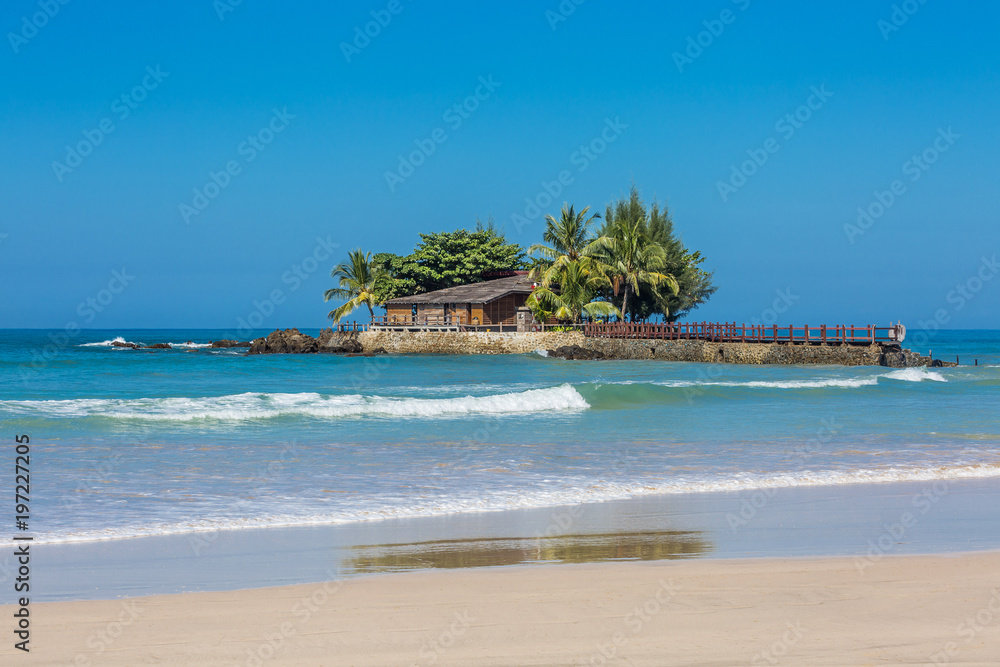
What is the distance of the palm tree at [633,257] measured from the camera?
55.7 meters

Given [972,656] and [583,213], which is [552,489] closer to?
[972,656]

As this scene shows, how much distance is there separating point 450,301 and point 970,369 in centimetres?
3520

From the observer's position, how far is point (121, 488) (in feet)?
35.0

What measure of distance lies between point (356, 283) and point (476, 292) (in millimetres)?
11692

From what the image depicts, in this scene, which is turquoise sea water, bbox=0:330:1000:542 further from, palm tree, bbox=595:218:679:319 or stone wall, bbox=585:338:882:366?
palm tree, bbox=595:218:679:319

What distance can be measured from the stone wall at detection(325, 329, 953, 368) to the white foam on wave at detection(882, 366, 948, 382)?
21.3 feet

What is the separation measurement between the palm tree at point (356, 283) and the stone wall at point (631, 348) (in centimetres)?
290

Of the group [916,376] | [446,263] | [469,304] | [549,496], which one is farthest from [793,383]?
[446,263]

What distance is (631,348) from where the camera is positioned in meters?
54.4

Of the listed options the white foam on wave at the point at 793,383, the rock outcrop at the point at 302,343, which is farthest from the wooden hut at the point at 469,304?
the white foam on wave at the point at 793,383

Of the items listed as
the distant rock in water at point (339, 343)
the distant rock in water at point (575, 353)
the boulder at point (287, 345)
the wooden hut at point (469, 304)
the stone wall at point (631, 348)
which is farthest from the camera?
the boulder at point (287, 345)

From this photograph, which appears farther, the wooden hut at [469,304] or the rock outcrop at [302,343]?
the rock outcrop at [302,343]

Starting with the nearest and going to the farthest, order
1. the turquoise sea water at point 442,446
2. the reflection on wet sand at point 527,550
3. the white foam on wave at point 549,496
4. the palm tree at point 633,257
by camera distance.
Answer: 1. the reflection on wet sand at point 527,550
2. the white foam on wave at point 549,496
3. the turquoise sea water at point 442,446
4. the palm tree at point 633,257

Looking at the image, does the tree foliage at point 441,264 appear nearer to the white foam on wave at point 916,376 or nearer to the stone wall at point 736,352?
the stone wall at point 736,352
